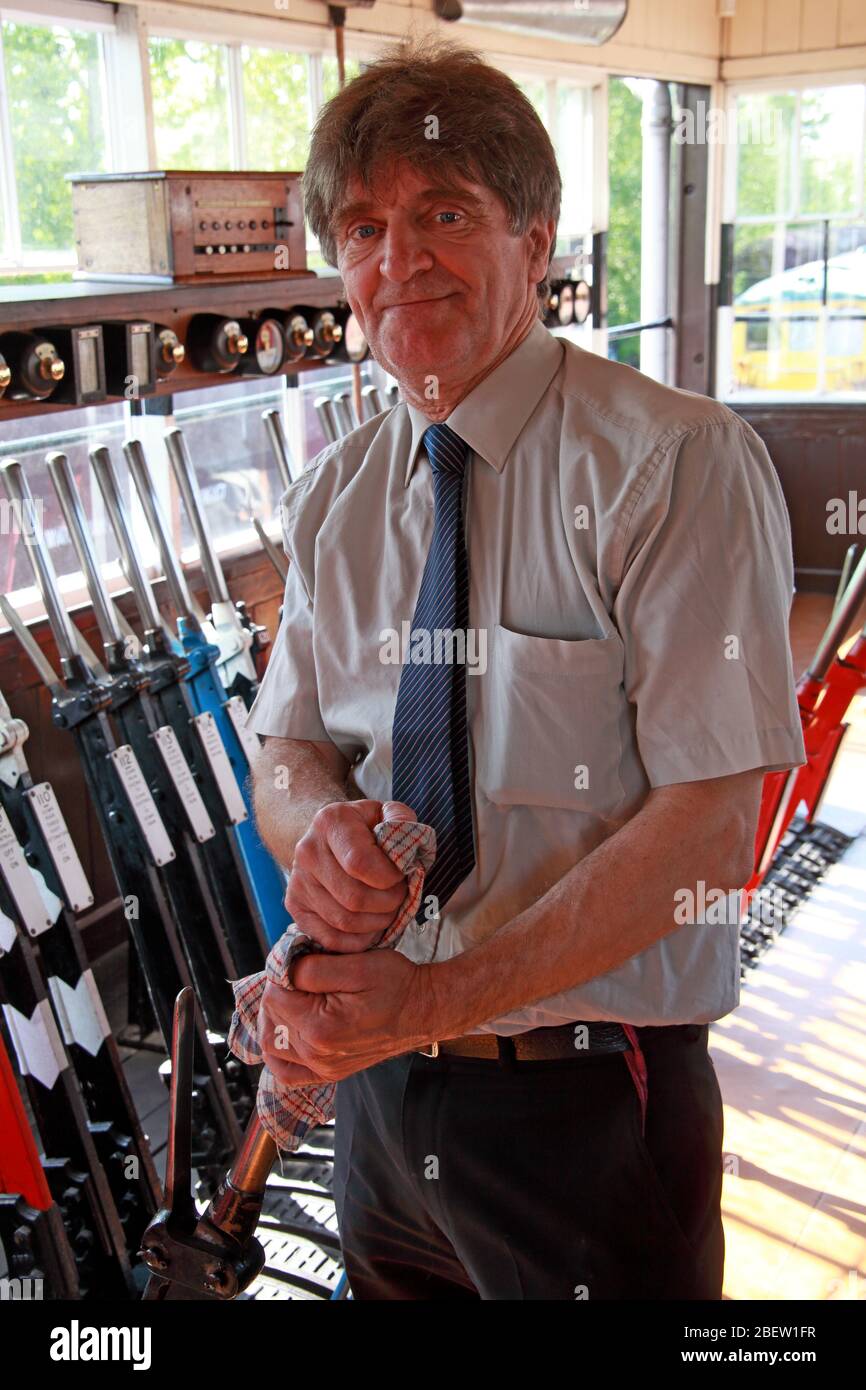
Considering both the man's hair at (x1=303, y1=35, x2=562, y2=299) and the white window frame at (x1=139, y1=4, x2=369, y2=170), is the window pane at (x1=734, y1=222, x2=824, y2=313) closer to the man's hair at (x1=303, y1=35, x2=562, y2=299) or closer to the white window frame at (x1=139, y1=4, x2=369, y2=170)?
the white window frame at (x1=139, y1=4, x2=369, y2=170)

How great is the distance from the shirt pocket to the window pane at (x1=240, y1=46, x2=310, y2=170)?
11.9 feet

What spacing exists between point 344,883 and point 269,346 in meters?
2.61

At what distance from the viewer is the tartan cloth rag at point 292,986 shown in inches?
49.7

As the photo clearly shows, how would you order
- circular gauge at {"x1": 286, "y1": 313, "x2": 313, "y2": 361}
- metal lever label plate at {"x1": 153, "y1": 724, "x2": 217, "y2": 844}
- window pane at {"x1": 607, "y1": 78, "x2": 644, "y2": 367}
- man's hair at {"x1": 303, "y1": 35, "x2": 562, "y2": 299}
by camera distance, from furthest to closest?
window pane at {"x1": 607, "y1": 78, "x2": 644, "y2": 367} → circular gauge at {"x1": 286, "y1": 313, "x2": 313, "y2": 361} → metal lever label plate at {"x1": 153, "y1": 724, "x2": 217, "y2": 844} → man's hair at {"x1": 303, "y1": 35, "x2": 562, "y2": 299}

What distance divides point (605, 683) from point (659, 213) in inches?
301

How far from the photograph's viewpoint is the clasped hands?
4.04ft

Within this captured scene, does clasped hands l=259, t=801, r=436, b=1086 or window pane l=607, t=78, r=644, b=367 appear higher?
window pane l=607, t=78, r=644, b=367

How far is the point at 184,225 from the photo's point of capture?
3184 mm

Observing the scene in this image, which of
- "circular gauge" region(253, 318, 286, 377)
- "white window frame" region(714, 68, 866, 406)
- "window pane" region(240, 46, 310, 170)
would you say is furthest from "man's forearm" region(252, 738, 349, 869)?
"white window frame" region(714, 68, 866, 406)


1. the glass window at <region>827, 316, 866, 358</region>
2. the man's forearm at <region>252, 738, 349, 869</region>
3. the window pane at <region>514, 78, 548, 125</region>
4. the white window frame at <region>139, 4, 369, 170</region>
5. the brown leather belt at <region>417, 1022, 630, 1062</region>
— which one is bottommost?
the brown leather belt at <region>417, 1022, 630, 1062</region>

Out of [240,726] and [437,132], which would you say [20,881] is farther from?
[437,132]

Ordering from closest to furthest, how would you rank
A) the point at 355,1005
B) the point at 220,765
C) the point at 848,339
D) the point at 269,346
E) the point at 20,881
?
the point at 355,1005, the point at 20,881, the point at 220,765, the point at 269,346, the point at 848,339

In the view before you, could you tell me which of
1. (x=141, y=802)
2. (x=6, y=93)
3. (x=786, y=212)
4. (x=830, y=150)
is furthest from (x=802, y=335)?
(x=141, y=802)
